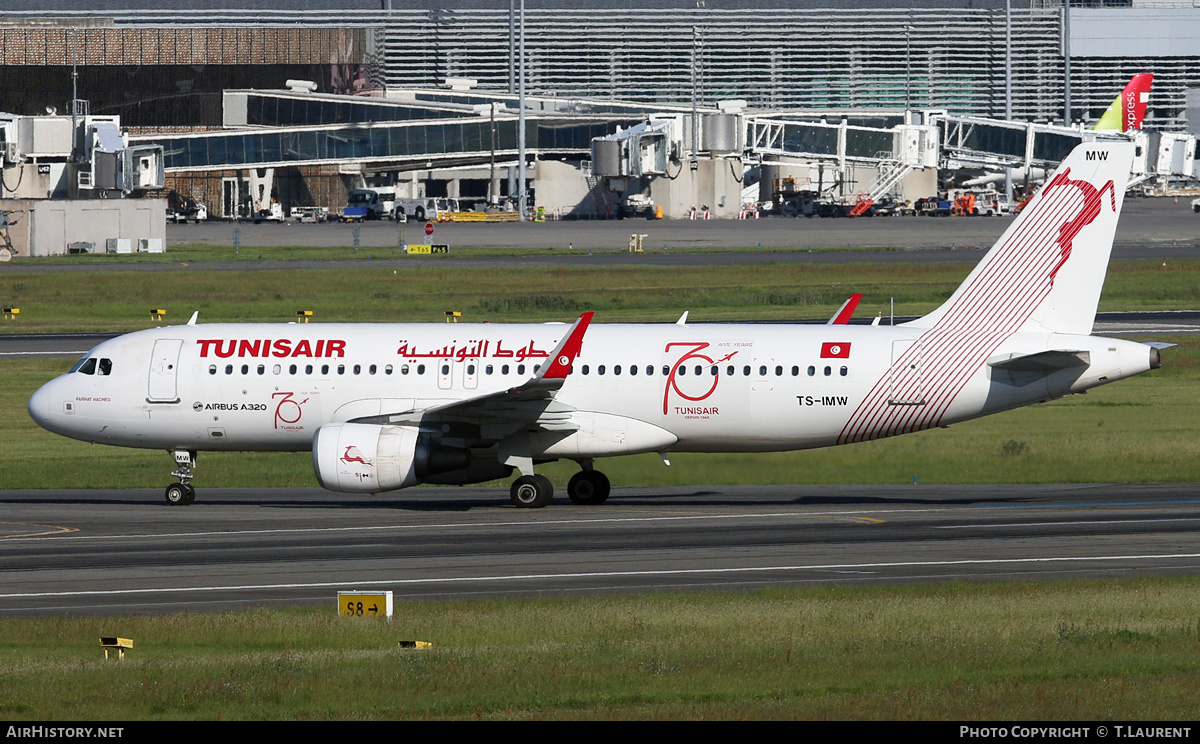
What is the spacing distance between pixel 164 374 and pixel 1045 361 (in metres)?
19.6

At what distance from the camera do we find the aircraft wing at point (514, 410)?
32.5m

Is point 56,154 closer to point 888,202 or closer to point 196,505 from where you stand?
point 888,202

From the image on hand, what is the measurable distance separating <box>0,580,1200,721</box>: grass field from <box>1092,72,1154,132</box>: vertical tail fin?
121 meters

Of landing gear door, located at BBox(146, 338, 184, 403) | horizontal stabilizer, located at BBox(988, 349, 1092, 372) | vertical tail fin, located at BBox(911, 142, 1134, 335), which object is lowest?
landing gear door, located at BBox(146, 338, 184, 403)

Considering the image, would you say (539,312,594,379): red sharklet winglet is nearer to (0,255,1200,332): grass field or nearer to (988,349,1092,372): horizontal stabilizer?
(988,349,1092,372): horizontal stabilizer

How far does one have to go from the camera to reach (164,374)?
118 feet

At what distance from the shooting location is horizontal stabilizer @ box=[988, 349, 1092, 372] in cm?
3234

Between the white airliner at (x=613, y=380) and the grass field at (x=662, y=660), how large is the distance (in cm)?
1009

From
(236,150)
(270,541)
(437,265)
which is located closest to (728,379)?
(270,541)

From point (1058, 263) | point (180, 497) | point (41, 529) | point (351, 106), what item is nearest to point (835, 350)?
point (1058, 263)

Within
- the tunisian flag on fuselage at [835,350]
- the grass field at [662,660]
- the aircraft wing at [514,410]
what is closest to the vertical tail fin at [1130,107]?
the tunisian flag on fuselage at [835,350]

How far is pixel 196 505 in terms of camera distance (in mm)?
35625

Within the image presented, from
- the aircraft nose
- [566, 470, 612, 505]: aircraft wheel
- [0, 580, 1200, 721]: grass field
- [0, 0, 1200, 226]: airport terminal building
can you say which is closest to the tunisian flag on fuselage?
[566, 470, 612, 505]: aircraft wheel

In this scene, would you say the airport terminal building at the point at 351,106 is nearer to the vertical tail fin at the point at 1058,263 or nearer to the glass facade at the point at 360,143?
the glass facade at the point at 360,143
